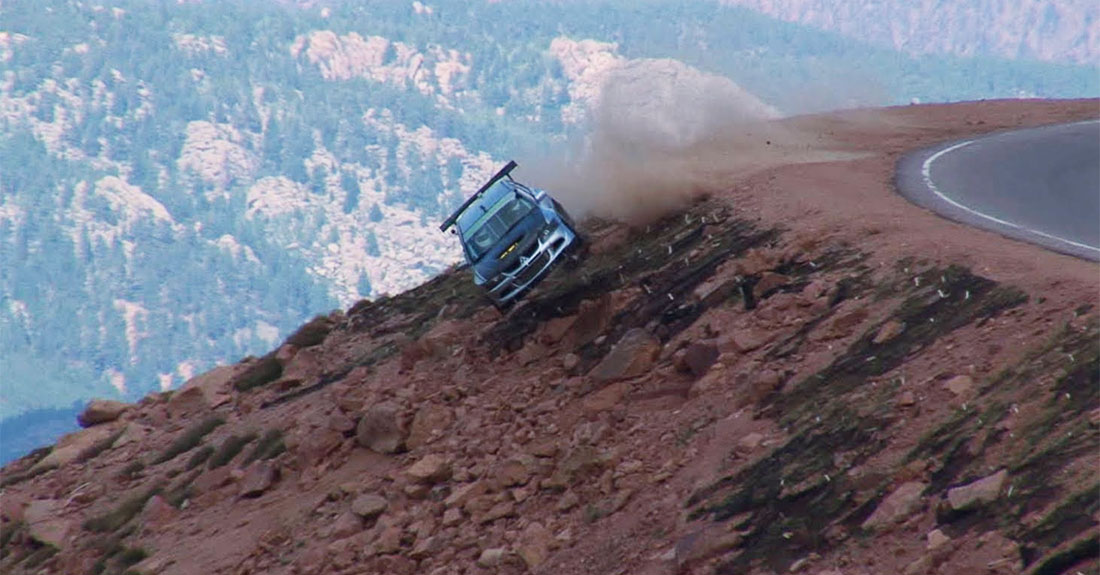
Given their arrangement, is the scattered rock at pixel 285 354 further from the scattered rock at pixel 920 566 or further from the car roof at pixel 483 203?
the scattered rock at pixel 920 566

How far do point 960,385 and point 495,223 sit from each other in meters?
11.1

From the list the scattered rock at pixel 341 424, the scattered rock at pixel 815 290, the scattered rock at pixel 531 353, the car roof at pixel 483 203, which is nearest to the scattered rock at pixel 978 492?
the scattered rock at pixel 815 290

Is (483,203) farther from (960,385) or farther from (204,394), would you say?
(960,385)

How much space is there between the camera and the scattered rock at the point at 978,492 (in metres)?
11.1

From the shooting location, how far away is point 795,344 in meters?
16.0

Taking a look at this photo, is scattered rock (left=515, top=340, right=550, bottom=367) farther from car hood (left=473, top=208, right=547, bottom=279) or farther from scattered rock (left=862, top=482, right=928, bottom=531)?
scattered rock (left=862, top=482, right=928, bottom=531)

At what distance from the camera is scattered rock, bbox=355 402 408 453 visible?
19250mm

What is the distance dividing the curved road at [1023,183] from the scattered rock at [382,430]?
7429mm

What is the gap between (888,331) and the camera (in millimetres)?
15055

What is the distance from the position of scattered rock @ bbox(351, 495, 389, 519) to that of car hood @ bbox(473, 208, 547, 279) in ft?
17.9

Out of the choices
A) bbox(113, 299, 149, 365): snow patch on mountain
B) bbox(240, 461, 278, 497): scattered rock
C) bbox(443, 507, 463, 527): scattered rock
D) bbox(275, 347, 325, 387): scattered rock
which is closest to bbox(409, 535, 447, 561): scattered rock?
bbox(443, 507, 463, 527): scattered rock

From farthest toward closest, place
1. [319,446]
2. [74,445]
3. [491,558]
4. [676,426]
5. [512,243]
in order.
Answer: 1. [74,445]
2. [512,243]
3. [319,446]
4. [676,426]
5. [491,558]

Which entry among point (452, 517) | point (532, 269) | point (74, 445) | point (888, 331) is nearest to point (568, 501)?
point (452, 517)

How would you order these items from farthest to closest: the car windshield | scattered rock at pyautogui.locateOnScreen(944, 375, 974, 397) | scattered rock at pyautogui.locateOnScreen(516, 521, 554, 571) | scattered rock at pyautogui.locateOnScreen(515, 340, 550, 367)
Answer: the car windshield, scattered rock at pyautogui.locateOnScreen(515, 340, 550, 367), scattered rock at pyautogui.locateOnScreen(516, 521, 554, 571), scattered rock at pyautogui.locateOnScreen(944, 375, 974, 397)
